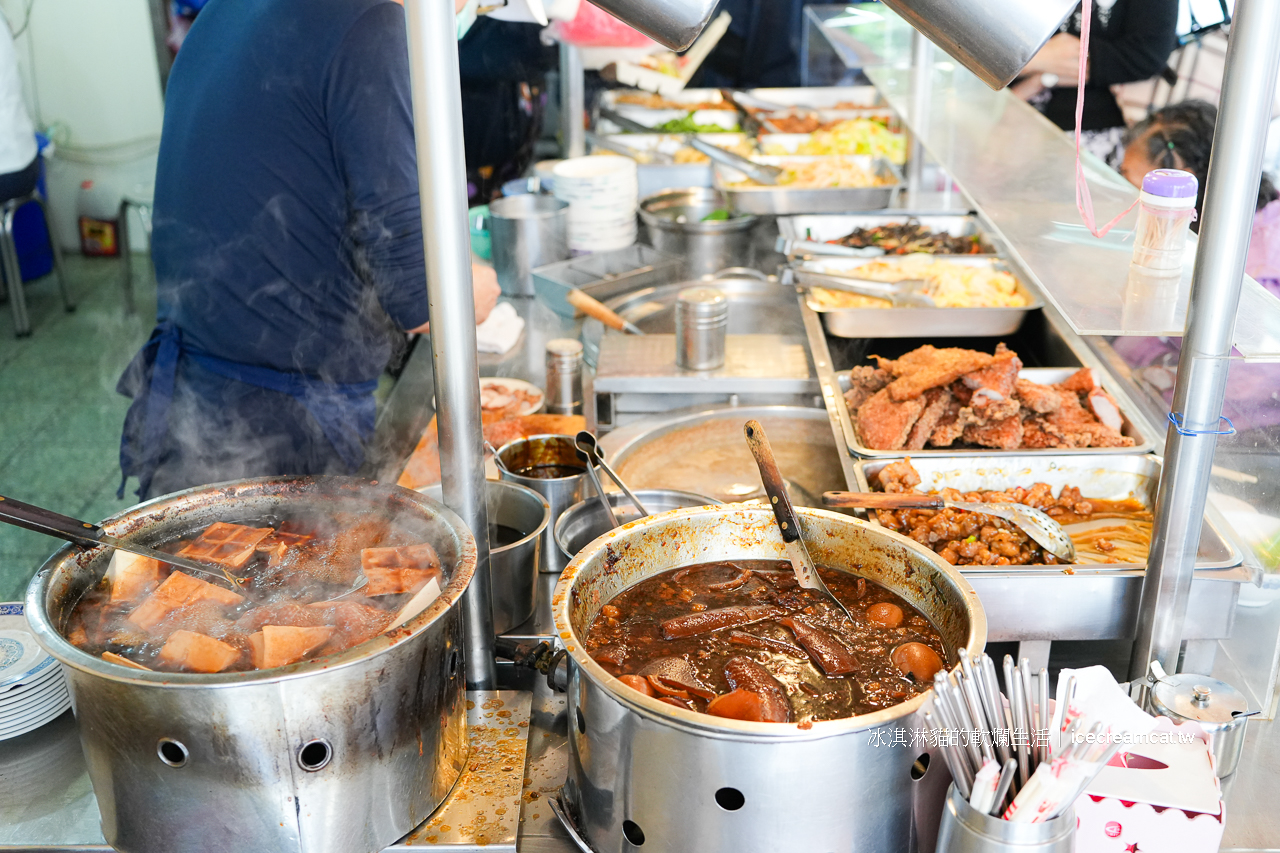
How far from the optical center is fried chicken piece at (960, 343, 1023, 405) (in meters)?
2.04

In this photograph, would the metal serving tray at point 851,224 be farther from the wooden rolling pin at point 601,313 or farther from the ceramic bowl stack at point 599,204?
the wooden rolling pin at point 601,313

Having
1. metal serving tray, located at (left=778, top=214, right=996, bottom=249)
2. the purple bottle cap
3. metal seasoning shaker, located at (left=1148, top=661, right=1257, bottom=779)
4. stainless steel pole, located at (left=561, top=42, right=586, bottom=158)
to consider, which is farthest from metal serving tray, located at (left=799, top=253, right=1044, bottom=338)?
stainless steel pole, located at (left=561, top=42, right=586, bottom=158)

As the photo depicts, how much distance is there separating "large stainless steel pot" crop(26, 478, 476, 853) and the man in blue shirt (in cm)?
101

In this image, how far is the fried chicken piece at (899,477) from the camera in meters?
1.87

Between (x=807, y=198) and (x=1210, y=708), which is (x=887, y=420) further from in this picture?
(x=807, y=198)

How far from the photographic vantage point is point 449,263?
1.23m

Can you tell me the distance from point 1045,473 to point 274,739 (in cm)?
146

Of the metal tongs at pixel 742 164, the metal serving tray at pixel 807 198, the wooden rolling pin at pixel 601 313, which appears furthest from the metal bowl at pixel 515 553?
the metal tongs at pixel 742 164

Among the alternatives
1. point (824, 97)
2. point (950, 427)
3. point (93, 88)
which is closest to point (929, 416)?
point (950, 427)

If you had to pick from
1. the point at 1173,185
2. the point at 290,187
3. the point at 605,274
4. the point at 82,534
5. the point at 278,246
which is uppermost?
the point at 1173,185

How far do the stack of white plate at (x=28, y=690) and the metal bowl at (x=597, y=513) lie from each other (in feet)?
2.50

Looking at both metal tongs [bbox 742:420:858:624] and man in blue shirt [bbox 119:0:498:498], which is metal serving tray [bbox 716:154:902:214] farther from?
metal tongs [bbox 742:420:858:624]

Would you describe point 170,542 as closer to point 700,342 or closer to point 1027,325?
point 700,342

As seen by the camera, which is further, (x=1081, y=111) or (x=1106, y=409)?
(x=1106, y=409)
